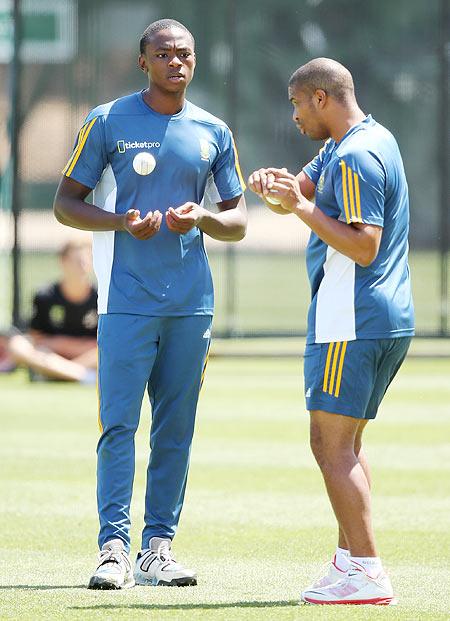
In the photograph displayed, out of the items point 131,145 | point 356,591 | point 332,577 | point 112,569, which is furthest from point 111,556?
point 131,145

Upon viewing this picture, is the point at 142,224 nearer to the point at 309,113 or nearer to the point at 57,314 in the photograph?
the point at 309,113

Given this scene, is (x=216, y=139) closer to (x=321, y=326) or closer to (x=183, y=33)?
(x=183, y=33)

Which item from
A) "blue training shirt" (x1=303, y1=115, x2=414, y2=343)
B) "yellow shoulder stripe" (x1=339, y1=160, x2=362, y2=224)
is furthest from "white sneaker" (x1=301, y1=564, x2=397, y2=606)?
"yellow shoulder stripe" (x1=339, y1=160, x2=362, y2=224)

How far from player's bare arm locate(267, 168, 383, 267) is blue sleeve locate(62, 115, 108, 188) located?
866mm

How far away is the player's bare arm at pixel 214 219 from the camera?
5.98 metres

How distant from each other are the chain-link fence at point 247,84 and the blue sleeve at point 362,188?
483 inches

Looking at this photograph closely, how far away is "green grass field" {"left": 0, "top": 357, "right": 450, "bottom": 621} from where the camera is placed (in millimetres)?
5691

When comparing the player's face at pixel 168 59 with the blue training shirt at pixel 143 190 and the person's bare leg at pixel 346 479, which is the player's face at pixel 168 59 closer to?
the blue training shirt at pixel 143 190

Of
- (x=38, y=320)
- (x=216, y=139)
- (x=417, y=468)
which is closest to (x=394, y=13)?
(x=38, y=320)

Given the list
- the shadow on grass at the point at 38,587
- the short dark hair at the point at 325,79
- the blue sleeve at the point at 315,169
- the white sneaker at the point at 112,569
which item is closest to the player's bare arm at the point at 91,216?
→ the blue sleeve at the point at 315,169

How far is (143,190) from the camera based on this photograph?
6.15 metres

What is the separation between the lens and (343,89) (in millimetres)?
5746

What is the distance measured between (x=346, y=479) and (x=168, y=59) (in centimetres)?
194

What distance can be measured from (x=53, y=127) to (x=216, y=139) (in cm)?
1202
